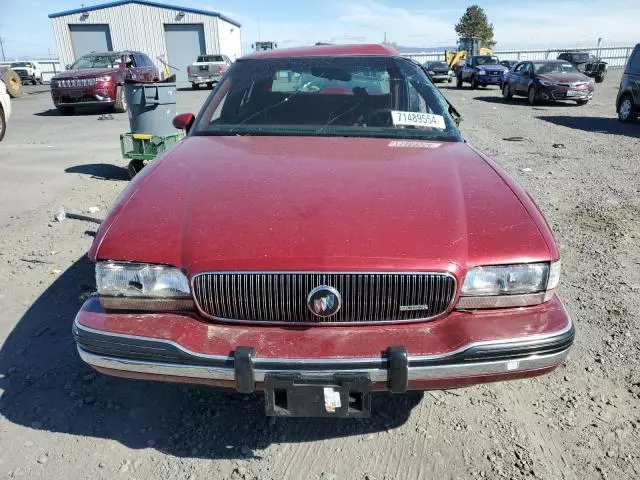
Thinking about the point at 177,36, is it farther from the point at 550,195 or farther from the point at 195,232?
the point at 195,232

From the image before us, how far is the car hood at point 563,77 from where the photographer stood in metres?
16.3

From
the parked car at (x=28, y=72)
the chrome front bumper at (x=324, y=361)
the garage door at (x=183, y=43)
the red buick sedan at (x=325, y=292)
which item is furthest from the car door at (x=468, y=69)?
the parked car at (x=28, y=72)

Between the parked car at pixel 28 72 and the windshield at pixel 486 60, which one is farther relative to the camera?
the parked car at pixel 28 72

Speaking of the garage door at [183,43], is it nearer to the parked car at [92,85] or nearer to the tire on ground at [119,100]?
the parked car at [92,85]

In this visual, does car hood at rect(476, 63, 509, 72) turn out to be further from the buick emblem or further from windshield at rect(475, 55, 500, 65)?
the buick emblem

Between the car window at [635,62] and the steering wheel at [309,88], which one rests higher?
the steering wheel at [309,88]

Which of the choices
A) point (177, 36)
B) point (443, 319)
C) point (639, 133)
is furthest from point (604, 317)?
point (177, 36)

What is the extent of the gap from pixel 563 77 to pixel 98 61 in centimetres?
1461

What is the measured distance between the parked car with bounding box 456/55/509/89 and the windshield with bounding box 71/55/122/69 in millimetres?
16849

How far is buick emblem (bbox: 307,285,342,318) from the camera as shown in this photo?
6.41 feet

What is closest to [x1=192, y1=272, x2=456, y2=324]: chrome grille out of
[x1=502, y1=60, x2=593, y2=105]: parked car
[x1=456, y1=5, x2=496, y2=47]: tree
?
[x1=502, y1=60, x2=593, y2=105]: parked car

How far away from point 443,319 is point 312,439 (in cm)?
86

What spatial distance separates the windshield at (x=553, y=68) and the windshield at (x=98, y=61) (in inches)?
532

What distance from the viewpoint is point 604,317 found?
11.1 ft
